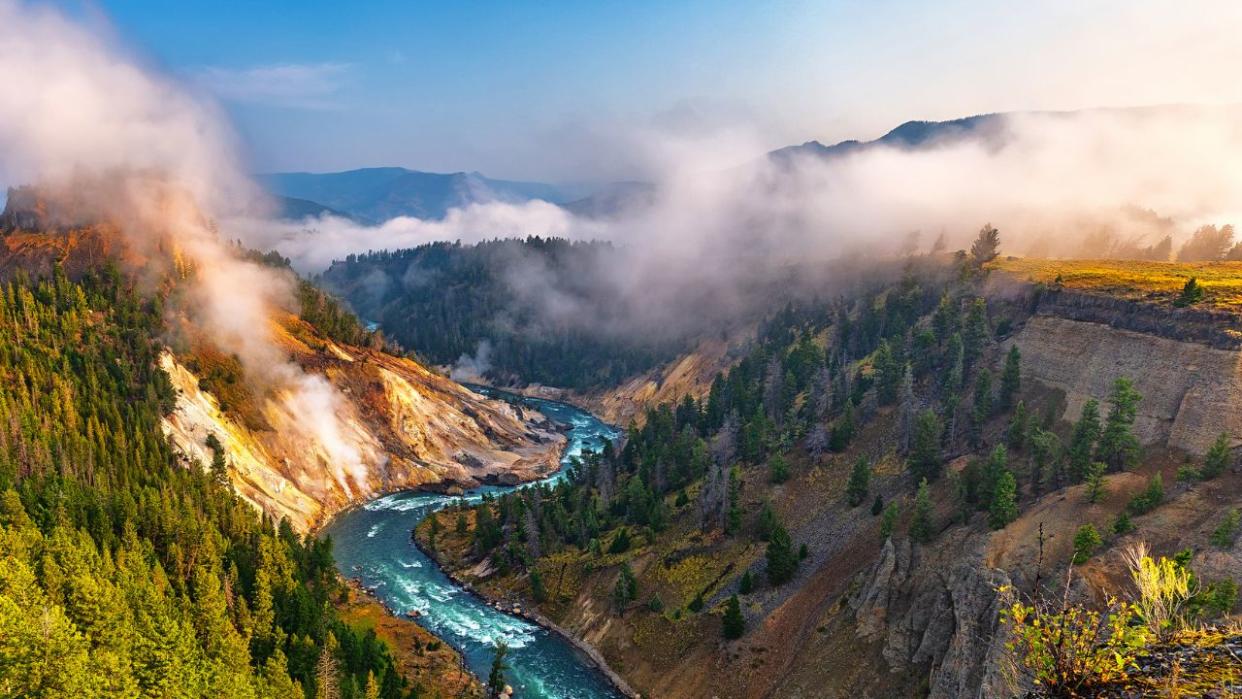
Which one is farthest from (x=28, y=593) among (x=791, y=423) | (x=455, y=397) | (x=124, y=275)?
(x=455, y=397)

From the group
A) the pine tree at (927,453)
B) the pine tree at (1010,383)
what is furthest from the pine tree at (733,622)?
the pine tree at (1010,383)

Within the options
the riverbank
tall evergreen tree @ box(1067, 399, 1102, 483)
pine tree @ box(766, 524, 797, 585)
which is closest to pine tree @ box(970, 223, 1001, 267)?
tall evergreen tree @ box(1067, 399, 1102, 483)

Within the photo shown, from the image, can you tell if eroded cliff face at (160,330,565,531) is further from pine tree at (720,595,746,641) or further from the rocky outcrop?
the rocky outcrop

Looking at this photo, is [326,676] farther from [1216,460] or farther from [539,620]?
[1216,460]

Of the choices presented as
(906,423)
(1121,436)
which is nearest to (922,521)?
(1121,436)

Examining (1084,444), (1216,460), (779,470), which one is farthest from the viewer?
(779,470)

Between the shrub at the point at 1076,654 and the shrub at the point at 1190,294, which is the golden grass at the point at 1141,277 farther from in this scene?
the shrub at the point at 1076,654

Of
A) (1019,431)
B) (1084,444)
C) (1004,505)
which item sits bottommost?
(1004,505)

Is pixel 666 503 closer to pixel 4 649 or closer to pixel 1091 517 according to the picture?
pixel 1091 517
